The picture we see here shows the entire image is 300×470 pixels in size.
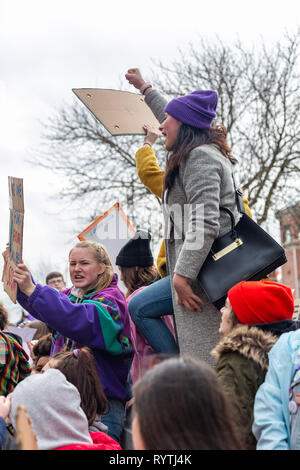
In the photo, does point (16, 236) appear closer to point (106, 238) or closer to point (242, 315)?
point (242, 315)

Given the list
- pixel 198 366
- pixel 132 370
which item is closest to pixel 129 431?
pixel 132 370

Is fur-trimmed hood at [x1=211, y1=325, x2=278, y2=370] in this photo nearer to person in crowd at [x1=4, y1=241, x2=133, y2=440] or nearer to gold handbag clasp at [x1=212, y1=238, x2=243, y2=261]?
gold handbag clasp at [x1=212, y1=238, x2=243, y2=261]

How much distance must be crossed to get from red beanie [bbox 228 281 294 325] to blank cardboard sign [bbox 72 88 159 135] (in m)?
1.80

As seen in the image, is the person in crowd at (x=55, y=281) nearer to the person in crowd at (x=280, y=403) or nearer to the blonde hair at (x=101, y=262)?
the blonde hair at (x=101, y=262)

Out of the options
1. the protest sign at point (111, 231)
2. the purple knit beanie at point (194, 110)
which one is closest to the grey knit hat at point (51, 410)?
the purple knit beanie at point (194, 110)

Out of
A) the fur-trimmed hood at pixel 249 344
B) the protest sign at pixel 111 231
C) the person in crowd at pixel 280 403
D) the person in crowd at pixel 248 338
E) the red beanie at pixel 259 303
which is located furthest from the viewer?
the protest sign at pixel 111 231

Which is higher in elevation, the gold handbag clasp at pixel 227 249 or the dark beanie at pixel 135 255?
the dark beanie at pixel 135 255

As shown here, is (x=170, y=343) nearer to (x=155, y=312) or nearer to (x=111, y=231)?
(x=155, y=312)

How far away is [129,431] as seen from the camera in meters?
3.79

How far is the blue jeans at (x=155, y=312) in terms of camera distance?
12.3 feet

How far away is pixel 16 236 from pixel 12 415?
1.33 meters

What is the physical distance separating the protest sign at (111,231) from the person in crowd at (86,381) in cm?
290

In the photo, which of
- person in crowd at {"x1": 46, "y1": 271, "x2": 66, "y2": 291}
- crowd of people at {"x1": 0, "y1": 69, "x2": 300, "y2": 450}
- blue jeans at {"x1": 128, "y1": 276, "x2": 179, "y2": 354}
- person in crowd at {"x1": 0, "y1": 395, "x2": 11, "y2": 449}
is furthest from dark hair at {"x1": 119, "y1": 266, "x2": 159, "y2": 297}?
person in crowd at {"x1": 46, "y1": 271, "x2": 66, "y2": 291}

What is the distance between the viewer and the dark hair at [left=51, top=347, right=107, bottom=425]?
131 inches
